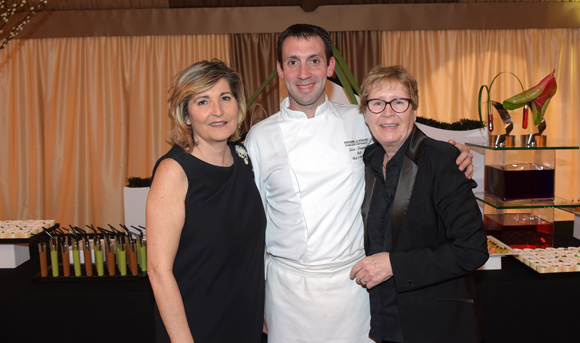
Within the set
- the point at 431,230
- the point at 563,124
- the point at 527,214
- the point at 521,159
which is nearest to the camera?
the point at 431,230

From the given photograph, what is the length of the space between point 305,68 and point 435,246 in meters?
0.76

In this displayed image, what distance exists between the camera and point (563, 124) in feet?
16.5

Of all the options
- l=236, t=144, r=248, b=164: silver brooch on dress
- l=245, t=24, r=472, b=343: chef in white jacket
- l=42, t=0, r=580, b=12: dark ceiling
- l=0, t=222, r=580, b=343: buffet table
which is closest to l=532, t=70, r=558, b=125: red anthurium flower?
l=0, t=222, r=580, b=343: buffet table

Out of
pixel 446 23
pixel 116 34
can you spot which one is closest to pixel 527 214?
pixel 446 23

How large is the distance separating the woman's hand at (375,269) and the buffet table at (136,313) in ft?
2.52

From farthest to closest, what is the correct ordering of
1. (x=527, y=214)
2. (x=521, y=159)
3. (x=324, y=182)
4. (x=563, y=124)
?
(x=563, y=124) < (x=527, y=214) < (x=521, y=159) < (x=324, y=182)

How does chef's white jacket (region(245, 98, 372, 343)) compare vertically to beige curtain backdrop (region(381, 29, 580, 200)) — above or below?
below

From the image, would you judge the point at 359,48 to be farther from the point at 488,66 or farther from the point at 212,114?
the point at 212,114

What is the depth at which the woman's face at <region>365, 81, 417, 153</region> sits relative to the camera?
1.32 meters

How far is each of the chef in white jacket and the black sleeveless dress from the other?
0.13m

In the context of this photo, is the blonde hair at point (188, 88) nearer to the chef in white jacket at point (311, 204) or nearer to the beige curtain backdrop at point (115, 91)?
the chef in white jacket at point (311, 204)

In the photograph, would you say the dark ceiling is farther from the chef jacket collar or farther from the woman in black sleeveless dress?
the woman in black sleeveless dress

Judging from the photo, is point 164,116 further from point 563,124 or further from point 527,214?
point 563,124

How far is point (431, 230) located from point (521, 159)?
103cm
